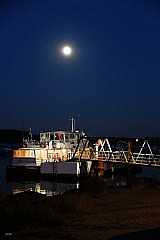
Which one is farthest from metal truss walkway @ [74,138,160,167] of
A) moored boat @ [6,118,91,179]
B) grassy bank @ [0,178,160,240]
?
grassy bank @ [0,178,160,240]

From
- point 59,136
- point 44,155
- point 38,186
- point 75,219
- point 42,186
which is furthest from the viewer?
point 59,136

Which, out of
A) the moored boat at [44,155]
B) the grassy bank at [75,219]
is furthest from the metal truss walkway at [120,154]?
the grassy bank at [75,219]

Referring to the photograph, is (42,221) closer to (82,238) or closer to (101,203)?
(82,238)

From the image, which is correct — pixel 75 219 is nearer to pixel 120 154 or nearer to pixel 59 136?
pixel 120 154

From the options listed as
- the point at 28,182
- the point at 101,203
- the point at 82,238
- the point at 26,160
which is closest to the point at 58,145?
the point at 26,160

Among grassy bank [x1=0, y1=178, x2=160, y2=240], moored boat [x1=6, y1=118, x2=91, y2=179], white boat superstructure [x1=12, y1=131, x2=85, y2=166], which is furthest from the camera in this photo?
white boat superstructure [x1=12, y1=131, x2=85, y2=166]

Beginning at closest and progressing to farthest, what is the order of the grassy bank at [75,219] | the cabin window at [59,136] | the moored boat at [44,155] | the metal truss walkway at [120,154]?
the grassy bank at [75,219]
the metal truss walkway at [120,154]
the moored boat at [44,155]
the cabin window at [59,136]

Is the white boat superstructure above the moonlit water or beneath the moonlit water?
above

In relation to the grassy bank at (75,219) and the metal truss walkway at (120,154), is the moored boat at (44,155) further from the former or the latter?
the grassy bank at (75,219)

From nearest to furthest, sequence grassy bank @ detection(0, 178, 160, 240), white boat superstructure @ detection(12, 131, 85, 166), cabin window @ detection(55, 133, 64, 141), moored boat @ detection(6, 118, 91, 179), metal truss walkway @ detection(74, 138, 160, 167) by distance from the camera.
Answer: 1. grassy bank @ detection(0, 178, 160, 240)
2. metal truss walkway @ detection(74, 138, 160, 167)
3. moored boat @ detection(6, 118, 91, 179)
4. white boat superstructure @ detection(12, 131, 85, 166)
5. cabin window @ detection(55, 133, 64, 141)

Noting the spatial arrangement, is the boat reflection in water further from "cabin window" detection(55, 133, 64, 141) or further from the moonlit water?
"cabin window" detection(55, 133, 64, 141)

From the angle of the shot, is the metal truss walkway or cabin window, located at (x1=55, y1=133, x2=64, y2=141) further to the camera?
cabin window, located at (x1=55, y1=133, x2=64, y2=141)

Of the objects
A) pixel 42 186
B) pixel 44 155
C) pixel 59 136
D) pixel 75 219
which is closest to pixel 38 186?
pixel 42 186

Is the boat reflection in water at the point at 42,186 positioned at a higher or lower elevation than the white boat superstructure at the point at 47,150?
lower
